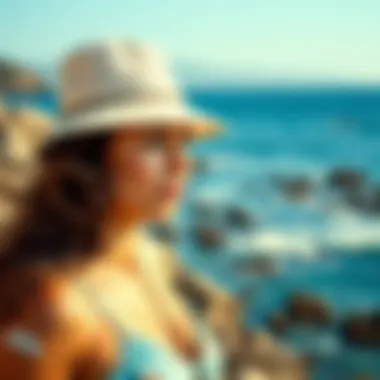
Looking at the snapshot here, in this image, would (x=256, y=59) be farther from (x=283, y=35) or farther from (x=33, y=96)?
(x=33, y=96)

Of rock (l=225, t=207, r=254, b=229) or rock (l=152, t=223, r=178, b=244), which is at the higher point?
rock (l=225, t=207, r=254, b=229)

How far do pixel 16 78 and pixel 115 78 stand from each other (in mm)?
161

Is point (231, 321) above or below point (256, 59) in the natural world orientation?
below

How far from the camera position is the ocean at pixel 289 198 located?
1.15 metres

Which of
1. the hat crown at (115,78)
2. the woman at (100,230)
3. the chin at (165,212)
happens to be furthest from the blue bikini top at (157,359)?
the hat crown at (115,78)

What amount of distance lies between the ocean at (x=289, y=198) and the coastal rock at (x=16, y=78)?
1 cm

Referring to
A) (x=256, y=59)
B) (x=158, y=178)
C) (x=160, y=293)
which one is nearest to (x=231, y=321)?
(x=160, y=293)

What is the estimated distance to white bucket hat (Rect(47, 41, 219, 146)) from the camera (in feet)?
3.54

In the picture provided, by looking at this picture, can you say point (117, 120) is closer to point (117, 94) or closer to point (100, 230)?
point (117, 94)

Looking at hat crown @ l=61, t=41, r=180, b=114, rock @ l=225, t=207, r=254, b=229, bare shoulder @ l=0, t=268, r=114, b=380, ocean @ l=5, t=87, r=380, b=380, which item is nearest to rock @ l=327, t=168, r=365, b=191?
ocean @ l=5, t=87, r=380, b=380

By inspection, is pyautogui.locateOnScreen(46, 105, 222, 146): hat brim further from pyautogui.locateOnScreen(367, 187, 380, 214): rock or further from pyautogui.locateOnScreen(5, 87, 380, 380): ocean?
pyautogui.locateOnScreen(367, 187, 380, 214): rock

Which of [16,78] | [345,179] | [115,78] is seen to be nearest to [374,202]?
[345,179]

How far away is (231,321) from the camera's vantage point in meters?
1.14

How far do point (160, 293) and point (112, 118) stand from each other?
22cm
